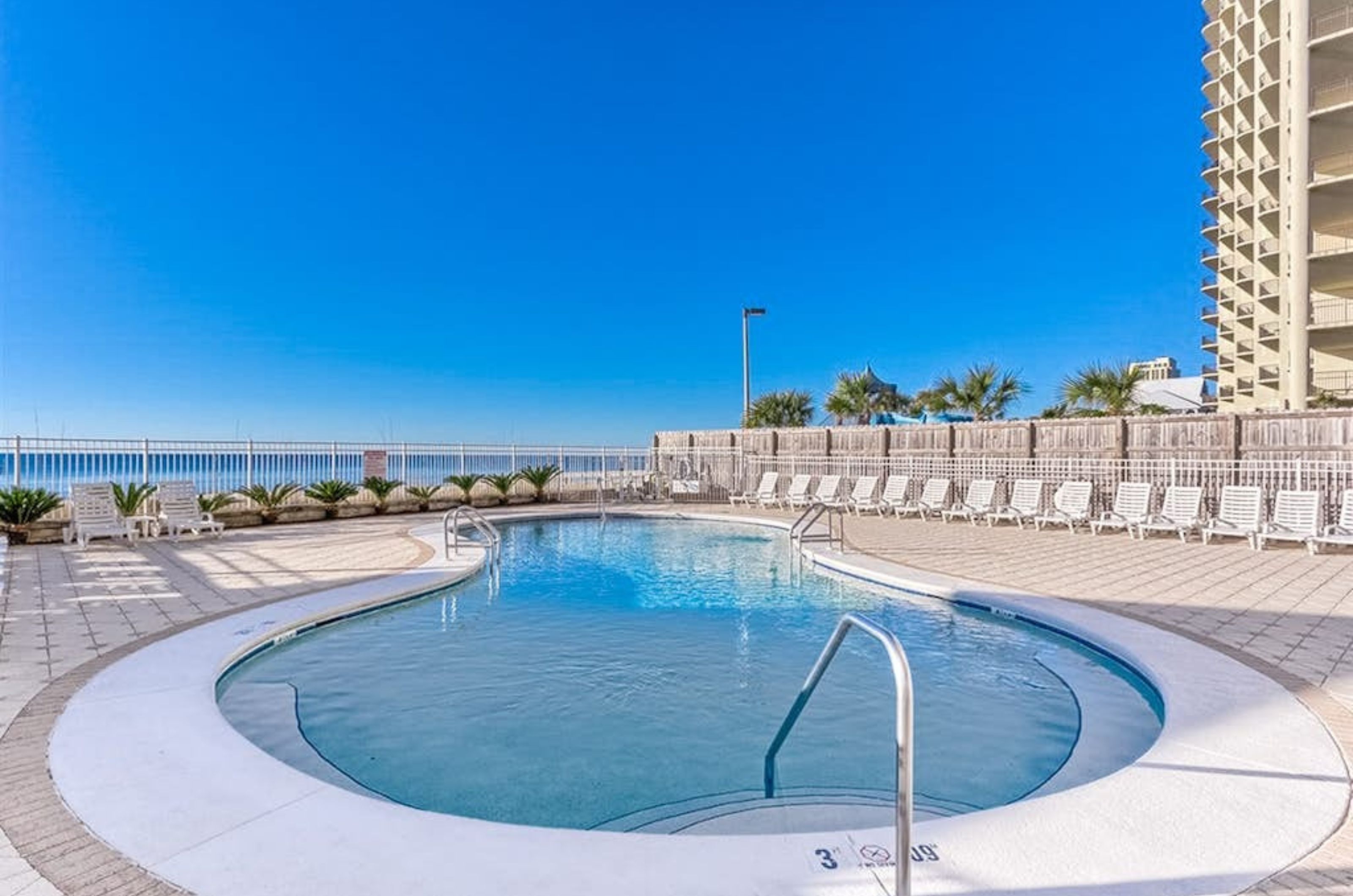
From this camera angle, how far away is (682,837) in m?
2.61

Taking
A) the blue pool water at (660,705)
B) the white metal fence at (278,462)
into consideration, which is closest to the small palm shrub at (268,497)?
the white metal fence at (278,462)

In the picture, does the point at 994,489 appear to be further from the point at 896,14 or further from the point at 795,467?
the point at 896,14

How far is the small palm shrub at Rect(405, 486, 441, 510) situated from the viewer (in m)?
16.6

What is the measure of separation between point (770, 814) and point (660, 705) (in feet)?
4.73

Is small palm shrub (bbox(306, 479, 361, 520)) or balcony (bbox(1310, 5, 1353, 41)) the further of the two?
balcony (bbox(1310, 5, 1353, 41))

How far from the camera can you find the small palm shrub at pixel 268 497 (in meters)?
13.6

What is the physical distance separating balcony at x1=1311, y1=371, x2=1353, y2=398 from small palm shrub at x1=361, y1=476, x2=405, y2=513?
1317 inches

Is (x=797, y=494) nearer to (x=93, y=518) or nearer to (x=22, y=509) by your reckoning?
(x=93, y=518)

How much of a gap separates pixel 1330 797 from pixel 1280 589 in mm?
5449

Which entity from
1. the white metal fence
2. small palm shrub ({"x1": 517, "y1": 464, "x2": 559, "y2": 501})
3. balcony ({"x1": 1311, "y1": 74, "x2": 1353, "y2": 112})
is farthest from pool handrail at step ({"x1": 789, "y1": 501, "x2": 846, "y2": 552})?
balcony ({"x1": 1311, "y1": 74, "x2": 1353, "y2": 112})

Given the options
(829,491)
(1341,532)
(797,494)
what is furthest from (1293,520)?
(797,494)

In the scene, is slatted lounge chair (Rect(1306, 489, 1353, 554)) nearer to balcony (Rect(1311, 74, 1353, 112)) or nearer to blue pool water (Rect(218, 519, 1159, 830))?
blue pool water (Rect(218, 519, 1159, 830))

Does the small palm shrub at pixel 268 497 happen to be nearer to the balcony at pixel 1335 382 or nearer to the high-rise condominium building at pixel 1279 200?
the high-rise condominium building at pixel 1279 200

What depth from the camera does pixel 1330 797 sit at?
282 centimetres
